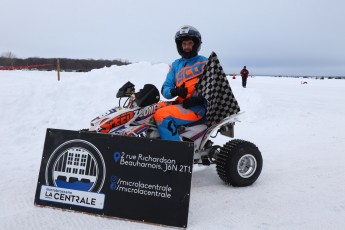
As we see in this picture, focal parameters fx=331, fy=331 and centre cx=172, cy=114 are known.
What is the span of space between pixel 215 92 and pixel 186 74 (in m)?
0.50

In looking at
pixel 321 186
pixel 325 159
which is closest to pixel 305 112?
pixel 325 159

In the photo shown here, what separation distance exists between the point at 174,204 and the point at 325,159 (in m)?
3.70

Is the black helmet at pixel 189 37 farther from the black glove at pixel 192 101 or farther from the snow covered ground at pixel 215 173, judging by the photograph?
the snow covered ground at pixel 215 173

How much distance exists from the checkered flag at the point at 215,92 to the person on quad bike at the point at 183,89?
0.11m

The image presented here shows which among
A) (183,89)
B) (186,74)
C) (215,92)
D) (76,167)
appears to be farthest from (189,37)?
(76,167)

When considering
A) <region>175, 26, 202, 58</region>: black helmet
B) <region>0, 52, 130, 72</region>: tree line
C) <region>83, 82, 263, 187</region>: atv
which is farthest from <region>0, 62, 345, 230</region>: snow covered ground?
<region>0, 52, 130, 72</region>: tree line

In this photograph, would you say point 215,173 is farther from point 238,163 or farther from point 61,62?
point 61,62

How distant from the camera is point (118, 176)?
3.37 metres

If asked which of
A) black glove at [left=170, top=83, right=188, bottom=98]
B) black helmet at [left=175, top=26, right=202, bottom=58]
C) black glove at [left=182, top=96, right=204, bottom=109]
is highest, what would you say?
black helmet at [left=175, top=26, right=202, bottom=58]

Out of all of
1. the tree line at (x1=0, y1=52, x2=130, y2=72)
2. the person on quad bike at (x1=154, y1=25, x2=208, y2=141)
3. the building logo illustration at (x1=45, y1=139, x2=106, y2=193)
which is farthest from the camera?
the tree line at (x1=0, y1=52, x2=130, y2=72)

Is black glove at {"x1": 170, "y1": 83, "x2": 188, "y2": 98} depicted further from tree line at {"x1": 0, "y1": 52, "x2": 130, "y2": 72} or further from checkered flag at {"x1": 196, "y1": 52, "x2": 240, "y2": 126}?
tree line at {"x1": 0, "y1": 52, "x2": 130, "y2": 72}

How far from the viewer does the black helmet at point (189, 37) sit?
444cm

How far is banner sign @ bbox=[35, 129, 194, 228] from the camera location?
3.22m

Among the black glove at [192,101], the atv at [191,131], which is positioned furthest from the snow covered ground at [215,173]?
the black glove at [192,101]
